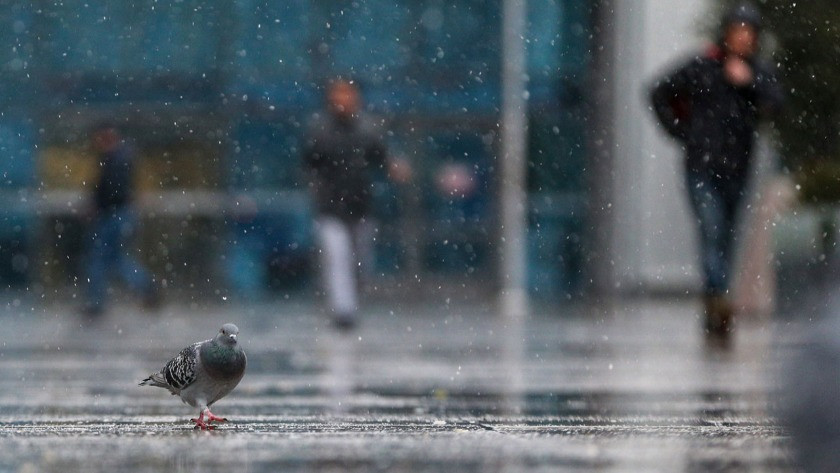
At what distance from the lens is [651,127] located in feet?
61.4

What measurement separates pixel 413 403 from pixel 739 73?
4917 millimetres

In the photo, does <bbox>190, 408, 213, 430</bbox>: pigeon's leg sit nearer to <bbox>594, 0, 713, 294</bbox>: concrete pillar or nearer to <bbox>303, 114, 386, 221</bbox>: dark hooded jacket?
<bbox>303, 114, 386, 221</bbox>: dark hooded jacket

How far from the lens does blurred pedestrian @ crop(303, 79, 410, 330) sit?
13.3 meters

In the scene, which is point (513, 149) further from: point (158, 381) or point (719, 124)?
point (158, 381)

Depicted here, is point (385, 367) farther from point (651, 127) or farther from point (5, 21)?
point (5, 21)

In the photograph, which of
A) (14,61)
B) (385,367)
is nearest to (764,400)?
(385,367)

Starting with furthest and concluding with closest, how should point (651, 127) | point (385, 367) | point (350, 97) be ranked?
point (651, 127), point (350, 97), point (385, 367)

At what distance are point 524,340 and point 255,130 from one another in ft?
26.3

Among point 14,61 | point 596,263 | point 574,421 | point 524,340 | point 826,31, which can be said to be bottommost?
point 574,421

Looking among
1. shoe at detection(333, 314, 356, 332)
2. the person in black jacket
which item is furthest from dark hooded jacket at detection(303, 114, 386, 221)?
the person in black jacket

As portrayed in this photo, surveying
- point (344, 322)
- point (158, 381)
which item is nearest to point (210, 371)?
point (158, 381)

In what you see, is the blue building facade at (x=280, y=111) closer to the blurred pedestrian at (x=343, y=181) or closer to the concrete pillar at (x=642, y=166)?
the concrete pillar at (x=642, y=166)

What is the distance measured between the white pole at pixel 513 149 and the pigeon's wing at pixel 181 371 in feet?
39.7

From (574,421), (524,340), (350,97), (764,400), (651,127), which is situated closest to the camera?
(574,421)
